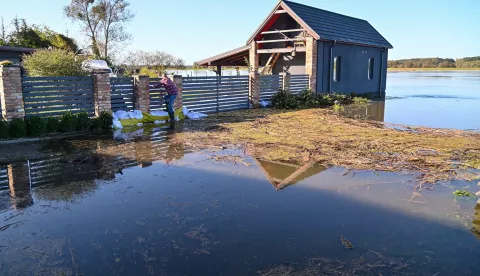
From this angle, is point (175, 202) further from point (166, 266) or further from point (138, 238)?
point (166, 266)

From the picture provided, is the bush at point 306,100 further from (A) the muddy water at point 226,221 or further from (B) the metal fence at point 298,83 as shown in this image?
(A) the muddy water at point 226,221

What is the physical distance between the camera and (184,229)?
4297 millimetres

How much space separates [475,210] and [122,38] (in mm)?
35258

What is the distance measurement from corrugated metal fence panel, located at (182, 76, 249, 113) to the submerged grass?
4.17ft

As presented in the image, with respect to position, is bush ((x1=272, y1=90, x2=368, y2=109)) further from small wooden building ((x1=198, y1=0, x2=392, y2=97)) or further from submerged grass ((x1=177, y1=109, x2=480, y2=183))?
submerged grass ((x1=177, y1=109, x2=480, y2=183))

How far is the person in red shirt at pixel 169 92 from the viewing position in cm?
1260

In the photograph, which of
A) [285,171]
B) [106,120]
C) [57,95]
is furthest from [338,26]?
[285,171]

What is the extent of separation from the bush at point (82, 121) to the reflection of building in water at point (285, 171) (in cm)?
556

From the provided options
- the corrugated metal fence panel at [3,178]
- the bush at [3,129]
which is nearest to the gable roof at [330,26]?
the bush at [3,129]

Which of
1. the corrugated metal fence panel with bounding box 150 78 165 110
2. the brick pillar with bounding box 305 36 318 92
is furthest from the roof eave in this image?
the corrugated metal fence panel with bounding box 150 78 165 110

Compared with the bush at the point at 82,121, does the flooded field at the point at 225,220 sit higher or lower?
lower

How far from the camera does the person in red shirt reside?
12.6 m

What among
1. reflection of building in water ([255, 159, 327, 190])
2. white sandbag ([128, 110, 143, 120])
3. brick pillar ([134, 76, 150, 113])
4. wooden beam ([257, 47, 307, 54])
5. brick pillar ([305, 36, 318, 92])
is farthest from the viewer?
wooden beam ([257, 47, 307, 54])

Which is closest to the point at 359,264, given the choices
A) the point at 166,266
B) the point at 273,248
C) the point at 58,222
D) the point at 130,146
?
the point at 273,248
